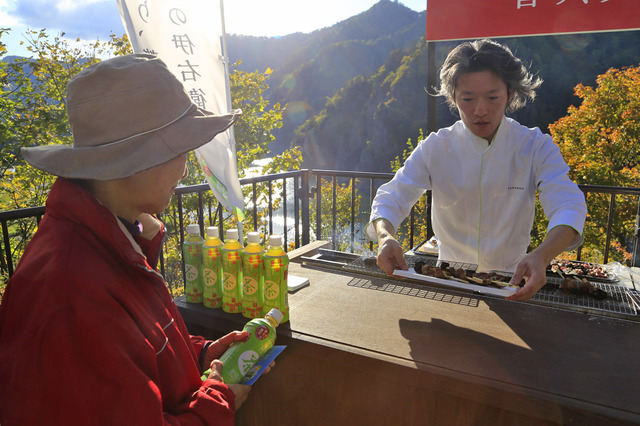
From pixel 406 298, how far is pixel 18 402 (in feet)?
4.61

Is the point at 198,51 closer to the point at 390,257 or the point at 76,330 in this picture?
the point at 390,257

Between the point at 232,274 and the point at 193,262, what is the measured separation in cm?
22

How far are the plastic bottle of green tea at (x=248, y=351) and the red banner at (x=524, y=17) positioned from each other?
284 cm

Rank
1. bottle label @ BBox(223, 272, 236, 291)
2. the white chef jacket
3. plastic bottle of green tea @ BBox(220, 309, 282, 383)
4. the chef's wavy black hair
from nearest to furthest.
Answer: plastic bottle of green tea @ BBox(220, 309, 282, 383) → bottle label @ BBox(223, 272, 236, 291) → the chef's wavy black hair → the white chef jacket

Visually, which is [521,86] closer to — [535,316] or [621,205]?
[535,316]

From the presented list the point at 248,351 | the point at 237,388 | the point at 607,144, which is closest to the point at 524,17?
the point at 248,351

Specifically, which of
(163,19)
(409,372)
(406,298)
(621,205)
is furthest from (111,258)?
(621,205)

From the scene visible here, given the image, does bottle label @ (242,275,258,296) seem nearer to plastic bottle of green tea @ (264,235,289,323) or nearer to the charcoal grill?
plastic bottle of green tea @ (264,235,289,323)

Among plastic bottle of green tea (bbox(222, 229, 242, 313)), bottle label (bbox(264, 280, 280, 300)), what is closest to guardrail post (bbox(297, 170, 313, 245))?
plastic bottle of green tea (bbox(222, 229, 242, 313))

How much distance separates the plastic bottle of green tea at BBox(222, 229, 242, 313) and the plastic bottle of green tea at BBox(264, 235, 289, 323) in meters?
0.14

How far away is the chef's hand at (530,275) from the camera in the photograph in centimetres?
144

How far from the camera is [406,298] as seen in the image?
1.79 metres

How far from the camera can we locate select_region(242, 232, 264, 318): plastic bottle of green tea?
1.57m

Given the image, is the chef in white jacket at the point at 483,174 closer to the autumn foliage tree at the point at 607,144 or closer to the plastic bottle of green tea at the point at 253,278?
the plastic bottle of green tea at the point at 253,278
